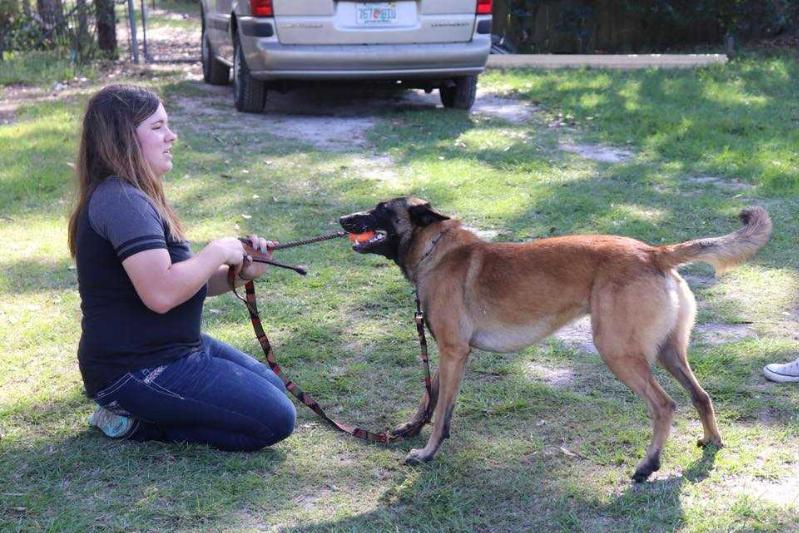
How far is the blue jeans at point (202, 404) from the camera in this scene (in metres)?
3.83

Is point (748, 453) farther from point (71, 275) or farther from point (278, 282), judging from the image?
point (71, 275)

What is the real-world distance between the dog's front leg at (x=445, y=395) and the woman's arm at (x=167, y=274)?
1.00 m

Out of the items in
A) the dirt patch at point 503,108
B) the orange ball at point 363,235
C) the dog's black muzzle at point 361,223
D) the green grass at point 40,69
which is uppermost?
the dog's black muzzle at point 361,223

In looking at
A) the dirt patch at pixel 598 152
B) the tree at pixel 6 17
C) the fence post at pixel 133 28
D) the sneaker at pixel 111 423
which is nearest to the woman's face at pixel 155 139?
the sneaker at pixel 111 423

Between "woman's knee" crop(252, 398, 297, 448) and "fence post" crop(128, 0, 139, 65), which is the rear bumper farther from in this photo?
"woman's knee" crop(252, 398, 297, 448)

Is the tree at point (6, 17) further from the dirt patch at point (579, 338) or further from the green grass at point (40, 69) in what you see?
the dirt patch at point (579, 338)

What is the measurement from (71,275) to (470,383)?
2.78 meters

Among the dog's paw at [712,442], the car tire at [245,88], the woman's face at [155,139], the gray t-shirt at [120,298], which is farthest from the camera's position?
the car tire at [245,88]

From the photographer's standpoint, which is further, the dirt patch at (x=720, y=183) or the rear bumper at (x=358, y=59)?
the rear bumper at (x=358, y=59)

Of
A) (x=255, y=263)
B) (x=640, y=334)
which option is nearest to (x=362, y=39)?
(x=255, y=263)

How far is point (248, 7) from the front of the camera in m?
9.47

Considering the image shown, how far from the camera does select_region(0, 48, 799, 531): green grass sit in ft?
11.7

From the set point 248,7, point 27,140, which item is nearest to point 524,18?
point 248,7

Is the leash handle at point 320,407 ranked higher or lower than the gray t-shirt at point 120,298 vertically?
lower
